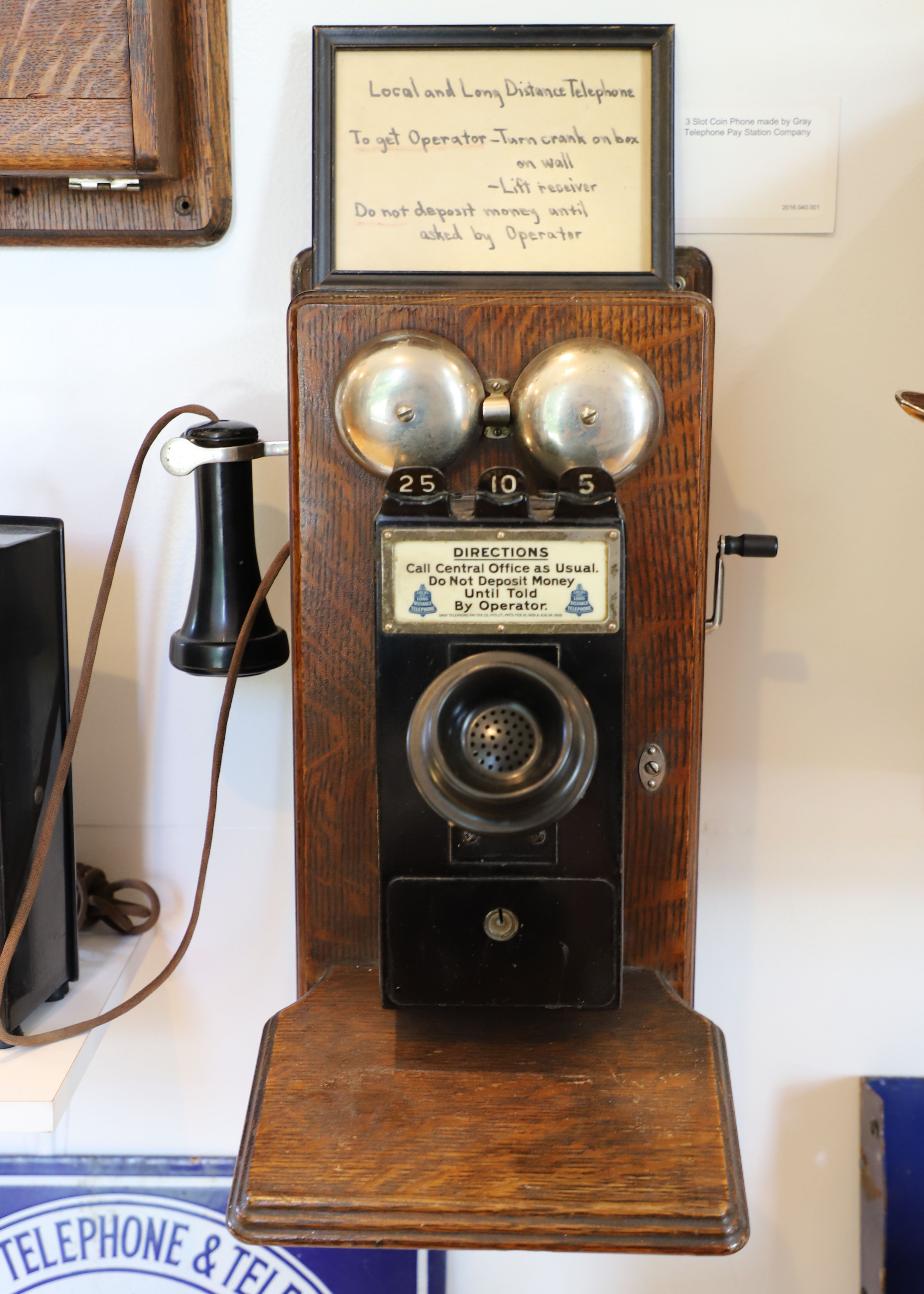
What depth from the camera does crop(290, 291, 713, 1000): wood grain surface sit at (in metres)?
0.86

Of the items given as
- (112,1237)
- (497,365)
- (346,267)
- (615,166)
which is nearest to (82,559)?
(346,267)

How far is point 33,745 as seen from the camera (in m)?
0.94

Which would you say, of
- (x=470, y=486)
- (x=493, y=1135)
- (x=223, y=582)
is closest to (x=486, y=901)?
(x=493, y=1135)

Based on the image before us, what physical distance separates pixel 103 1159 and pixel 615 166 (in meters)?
1.08

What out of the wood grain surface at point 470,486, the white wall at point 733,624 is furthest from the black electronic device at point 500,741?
the white wall at point 733,624

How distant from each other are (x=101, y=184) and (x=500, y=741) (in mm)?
650

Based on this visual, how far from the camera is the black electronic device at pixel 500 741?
0.73 m

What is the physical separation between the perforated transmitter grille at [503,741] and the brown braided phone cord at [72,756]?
0.32 meters

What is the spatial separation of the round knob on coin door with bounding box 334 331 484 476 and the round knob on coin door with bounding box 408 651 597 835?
17 centimetres

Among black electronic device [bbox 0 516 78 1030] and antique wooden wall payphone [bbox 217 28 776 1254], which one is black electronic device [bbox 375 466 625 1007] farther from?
black electronic device [bbox 0 516 78 1030]

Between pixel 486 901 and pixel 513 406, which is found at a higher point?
pixel 513 406

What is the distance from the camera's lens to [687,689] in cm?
88

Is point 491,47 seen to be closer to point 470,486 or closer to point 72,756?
point 470,486

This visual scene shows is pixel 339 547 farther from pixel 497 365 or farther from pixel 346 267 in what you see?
pixel 346 267
